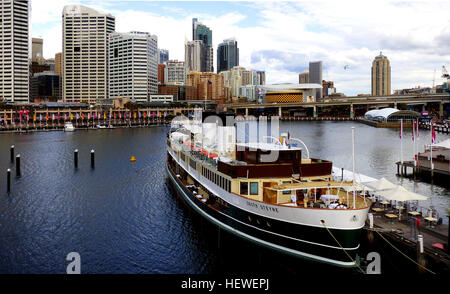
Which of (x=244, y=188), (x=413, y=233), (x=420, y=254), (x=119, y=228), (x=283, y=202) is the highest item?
(x=244, y=188)

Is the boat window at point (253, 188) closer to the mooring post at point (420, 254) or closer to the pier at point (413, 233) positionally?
the pier at point (413, 233)

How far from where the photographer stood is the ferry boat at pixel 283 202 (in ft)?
76.8

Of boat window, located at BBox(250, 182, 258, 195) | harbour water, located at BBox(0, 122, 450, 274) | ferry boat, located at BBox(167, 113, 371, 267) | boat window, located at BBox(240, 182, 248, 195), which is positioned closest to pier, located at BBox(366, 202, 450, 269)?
harbour water, located at BBox(0, 122, 450, 274)

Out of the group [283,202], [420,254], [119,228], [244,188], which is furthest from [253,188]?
[119,228]

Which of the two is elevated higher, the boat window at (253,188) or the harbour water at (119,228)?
the boat window at (253,188)

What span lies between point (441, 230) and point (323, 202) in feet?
28.1

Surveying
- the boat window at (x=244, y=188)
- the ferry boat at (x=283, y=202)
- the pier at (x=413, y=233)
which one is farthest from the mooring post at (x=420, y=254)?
the boat window at (x=244, y=188)

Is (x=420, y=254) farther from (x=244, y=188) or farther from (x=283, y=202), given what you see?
(x=244, y=188)

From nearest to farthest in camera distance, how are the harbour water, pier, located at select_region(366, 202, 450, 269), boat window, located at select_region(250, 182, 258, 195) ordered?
1. pier, located at select_region(366, 202, 450, 269)
2. the harbour water
3. boat window, located at select_region(250, 182, 258, 195)

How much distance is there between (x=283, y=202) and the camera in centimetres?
2758

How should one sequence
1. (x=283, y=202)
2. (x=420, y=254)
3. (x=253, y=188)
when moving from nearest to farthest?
(x=420, y=254) → (x=283, y=202) → (x=253, y=188)

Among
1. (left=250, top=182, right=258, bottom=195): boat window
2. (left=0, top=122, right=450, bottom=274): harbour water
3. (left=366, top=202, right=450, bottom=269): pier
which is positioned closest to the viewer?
(left=366, top=202, right=450, bottom=269): pier

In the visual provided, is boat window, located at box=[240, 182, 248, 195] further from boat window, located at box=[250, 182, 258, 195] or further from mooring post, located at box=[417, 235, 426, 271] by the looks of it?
mooring post, located at box=[417, 235, 426, 271]

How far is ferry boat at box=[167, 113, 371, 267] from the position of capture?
23.4 m
